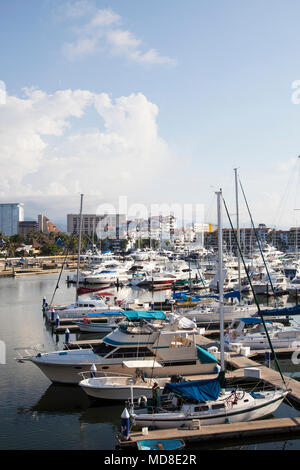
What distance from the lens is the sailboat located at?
1573cm

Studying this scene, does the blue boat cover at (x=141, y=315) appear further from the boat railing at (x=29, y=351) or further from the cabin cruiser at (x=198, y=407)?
the boat railing at (x=29, y=351)

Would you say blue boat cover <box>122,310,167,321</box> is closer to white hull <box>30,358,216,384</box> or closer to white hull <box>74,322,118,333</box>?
white hull <box>30,358,216,384</box>

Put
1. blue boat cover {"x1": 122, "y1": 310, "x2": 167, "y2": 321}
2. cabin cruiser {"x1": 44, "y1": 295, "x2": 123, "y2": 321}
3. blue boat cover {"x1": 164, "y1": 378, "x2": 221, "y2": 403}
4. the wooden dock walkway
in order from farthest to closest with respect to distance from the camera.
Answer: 1. cabin cruiser {"x1": 44, "y1": 295, "x2": 123, "y2": 321}
2. blue boat cover {"x1": 122, "y1": 310, "x2": 167, "y2": 321}
3. blue boat cover {"x1": 164, "y1": 378, "x2": 221, "y2": 403}
4. the wooden dock walkway

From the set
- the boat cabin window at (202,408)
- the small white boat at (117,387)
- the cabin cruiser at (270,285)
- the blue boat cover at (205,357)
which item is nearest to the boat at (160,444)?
the boat cabin window at (202,408)

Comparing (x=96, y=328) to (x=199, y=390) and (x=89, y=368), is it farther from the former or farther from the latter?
(x=199, y=390)

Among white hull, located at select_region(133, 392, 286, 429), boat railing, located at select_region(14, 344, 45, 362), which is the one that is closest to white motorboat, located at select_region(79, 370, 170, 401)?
white hull, located at select_region(133, 392, 286, 429)

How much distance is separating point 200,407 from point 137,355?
5730 mm

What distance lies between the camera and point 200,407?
1608 centimetres

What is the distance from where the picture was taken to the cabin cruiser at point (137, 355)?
68.1ft

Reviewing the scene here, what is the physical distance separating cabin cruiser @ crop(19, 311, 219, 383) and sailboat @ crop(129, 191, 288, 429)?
3764 millimetres

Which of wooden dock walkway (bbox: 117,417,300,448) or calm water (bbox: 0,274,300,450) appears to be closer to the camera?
wooden dock walkway (bbox: 117,417,300,448)

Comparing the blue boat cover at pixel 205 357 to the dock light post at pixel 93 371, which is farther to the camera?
the blue boat cover at pixel 205 357

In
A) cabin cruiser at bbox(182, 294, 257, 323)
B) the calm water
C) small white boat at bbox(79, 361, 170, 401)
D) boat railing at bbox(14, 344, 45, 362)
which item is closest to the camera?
the calm water

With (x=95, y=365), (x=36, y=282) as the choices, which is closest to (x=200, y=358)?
(x=95, y=365)
